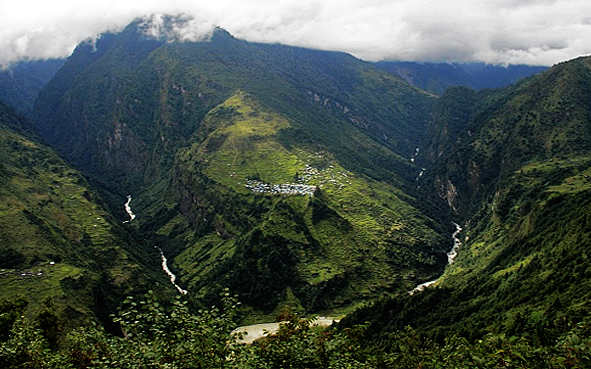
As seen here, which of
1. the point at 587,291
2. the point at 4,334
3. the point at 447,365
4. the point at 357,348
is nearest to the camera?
the point at 447,365

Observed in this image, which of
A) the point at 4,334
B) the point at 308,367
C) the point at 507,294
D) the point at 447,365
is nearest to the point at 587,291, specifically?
the point at 507,294

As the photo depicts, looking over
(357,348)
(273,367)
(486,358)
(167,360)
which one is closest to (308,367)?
(273,367)

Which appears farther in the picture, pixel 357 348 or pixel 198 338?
pixel 357 348

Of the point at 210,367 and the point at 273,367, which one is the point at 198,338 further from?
the point at 273,367

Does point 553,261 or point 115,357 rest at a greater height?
point 115,357

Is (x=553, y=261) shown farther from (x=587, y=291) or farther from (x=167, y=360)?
(x=167, y=360)

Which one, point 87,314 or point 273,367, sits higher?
point 273,367

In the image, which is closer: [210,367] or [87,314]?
[210,367]

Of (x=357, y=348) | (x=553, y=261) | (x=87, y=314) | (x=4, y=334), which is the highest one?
(x=357, y=348)

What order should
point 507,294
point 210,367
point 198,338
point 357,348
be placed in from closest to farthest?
point 210,367
point 198,338
point 357,348
point 507,294
